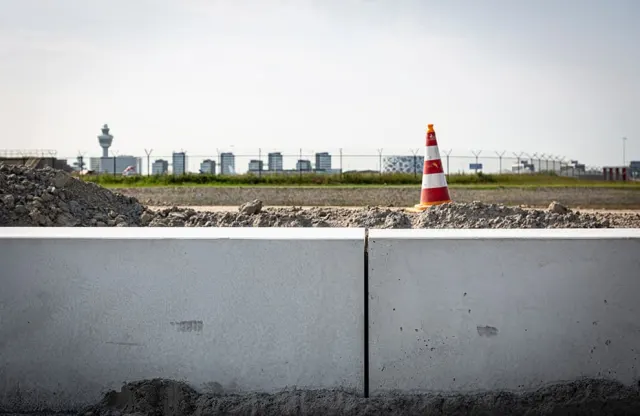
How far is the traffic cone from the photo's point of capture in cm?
1080

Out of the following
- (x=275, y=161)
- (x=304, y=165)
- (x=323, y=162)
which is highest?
(x=275, y=161)

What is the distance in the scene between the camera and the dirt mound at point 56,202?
29.3ft

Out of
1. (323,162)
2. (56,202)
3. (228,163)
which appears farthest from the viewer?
(228,163)

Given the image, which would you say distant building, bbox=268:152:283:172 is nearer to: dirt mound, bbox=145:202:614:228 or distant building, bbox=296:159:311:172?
distant building, bbox=296:159:311:172

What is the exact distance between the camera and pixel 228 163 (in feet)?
139

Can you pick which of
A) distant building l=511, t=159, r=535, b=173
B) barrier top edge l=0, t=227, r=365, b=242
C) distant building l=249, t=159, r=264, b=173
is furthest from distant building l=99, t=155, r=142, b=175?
barrier top edge l=0, t=227, r=365, b=242

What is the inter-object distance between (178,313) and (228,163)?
39.1 m

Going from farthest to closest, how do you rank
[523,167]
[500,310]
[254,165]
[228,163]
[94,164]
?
[523,167], [94,164], [254,165], [228,163], [500,310]

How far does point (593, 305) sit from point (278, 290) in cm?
175

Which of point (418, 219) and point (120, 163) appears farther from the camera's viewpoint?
point (120, 163)

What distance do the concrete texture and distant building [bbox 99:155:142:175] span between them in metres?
22.3

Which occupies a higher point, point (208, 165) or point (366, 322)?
point (208, 165)

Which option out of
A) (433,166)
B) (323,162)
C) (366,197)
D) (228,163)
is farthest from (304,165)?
(433,166)

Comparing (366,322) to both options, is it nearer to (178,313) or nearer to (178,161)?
(178,313)
